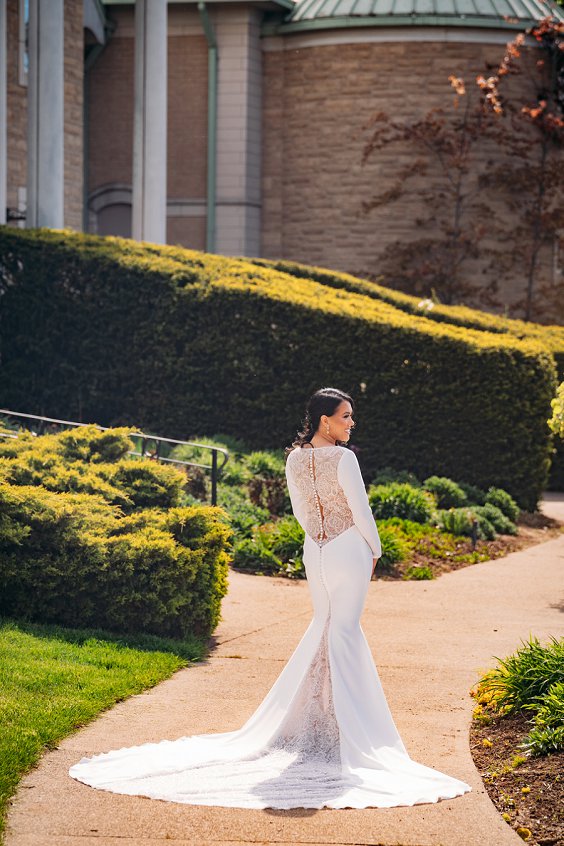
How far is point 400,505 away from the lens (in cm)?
1319

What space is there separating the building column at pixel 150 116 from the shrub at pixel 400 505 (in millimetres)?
7747

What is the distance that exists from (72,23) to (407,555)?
1215 centimetres

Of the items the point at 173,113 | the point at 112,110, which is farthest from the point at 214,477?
the point at 112,110

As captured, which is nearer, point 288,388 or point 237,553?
point 237,553

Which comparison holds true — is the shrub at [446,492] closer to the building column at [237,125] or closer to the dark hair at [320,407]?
the dark hair at [320,407]

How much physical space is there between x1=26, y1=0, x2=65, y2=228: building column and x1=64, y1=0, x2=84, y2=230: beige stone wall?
2.67 meters

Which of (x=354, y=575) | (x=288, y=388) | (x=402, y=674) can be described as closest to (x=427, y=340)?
(x=288, y=388)

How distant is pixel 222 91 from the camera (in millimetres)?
23094

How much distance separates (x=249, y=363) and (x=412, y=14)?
34.2 ft

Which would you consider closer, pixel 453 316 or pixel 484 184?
pixel 453 316

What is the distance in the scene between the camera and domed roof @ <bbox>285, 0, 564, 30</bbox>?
2245cm

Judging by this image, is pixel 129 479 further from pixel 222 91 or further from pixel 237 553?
pixel 222 91

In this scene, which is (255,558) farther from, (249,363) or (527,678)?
(527,678)

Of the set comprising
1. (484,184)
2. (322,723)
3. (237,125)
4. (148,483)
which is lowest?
(322,723)
